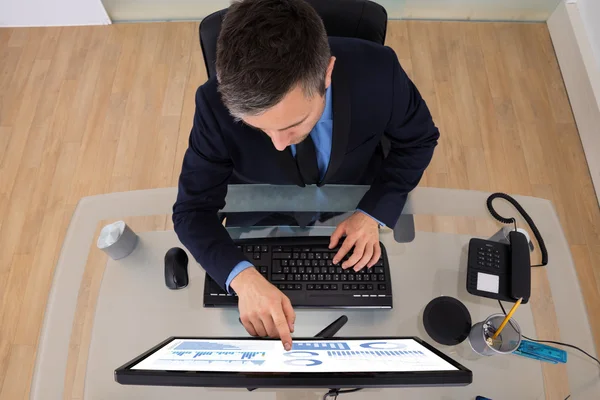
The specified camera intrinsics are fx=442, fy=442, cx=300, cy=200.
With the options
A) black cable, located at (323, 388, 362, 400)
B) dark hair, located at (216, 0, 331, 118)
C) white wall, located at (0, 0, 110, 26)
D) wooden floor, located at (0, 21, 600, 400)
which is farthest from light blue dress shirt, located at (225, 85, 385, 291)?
white wall, located at (0, 0, 110, 26)

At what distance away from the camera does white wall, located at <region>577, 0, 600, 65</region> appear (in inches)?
87.4

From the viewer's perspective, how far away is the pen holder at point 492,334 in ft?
3.38

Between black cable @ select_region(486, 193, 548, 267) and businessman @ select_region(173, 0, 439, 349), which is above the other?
businessman @ select_region(173, 0, 439, 349)

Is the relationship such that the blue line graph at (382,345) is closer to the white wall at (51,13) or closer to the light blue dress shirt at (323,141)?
the light blue dress shirt at (323,141)

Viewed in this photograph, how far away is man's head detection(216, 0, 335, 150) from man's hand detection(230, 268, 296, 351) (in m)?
0.42

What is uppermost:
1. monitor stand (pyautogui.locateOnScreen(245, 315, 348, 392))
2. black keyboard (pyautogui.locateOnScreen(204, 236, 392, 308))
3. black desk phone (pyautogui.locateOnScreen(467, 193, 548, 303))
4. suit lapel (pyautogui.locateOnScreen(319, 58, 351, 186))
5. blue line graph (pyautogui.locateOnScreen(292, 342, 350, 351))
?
suit lapel (pyautogui.locateOnScreen(319, 58, 351, 186))

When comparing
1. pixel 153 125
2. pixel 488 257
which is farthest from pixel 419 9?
pixel 488 257

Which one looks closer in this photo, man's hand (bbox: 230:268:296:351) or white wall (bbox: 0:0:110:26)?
man's hand (bbox: 230:268:296:351)

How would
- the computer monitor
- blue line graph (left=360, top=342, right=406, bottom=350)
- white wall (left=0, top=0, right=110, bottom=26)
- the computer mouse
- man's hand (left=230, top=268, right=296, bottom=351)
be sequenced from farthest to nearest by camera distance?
white wall (left=0, top=0, right=110, bottom=26) < the computer mouse < man's hand (left=230, top=268, right=296, bottom=351) < blue line graph (left=360, top=342, right=406, bottom=350) < the computer monitor

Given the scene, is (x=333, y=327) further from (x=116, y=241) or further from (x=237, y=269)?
(x=116, y=241)

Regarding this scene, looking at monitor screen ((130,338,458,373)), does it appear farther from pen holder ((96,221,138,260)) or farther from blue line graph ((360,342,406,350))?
pen holder ((96,221,138,260))

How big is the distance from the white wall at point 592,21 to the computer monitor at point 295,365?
2109 mm

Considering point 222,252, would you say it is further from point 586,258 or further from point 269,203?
point 586,258

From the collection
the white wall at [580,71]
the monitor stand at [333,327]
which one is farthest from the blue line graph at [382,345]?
the white wall at [580,71]
